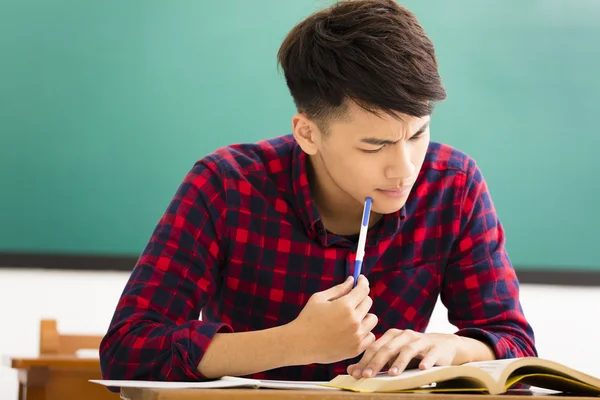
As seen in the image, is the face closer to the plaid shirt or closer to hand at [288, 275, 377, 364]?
the plaid shirt

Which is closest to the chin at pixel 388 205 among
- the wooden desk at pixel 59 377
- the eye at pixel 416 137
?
the eye at pixel 416 137

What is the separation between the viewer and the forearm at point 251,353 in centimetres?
118

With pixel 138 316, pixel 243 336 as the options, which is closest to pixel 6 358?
pixel 138 316

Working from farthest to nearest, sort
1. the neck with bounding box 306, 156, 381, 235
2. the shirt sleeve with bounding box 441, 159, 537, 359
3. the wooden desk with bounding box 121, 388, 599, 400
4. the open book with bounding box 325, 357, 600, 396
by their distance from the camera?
1. the neck with bounding box 306, 156, 381, 235
2. the shirt sleeve with bounding box 441, 159, 537, 359
3. the open book with bounding box 325, 357, 600, 396
4. the wooden desk with bounding box 121, 388, 599, 400

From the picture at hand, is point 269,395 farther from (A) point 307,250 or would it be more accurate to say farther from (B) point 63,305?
(B) point 63,305

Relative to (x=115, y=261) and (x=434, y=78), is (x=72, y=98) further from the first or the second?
(x=434, y=78)

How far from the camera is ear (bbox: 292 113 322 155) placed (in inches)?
60.6

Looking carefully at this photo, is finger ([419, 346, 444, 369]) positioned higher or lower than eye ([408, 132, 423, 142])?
lower

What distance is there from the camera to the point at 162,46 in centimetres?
272

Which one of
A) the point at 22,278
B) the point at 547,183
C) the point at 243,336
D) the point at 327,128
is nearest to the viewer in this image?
the point at 243,336

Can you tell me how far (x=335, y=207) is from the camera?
5.37 ft

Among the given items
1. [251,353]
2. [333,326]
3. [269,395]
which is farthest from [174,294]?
[269,395]

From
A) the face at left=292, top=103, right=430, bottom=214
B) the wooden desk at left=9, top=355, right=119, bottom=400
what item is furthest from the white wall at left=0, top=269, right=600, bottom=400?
the face at left=292, top=103, right=430, bottom=214

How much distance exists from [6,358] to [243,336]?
1.02 meters
